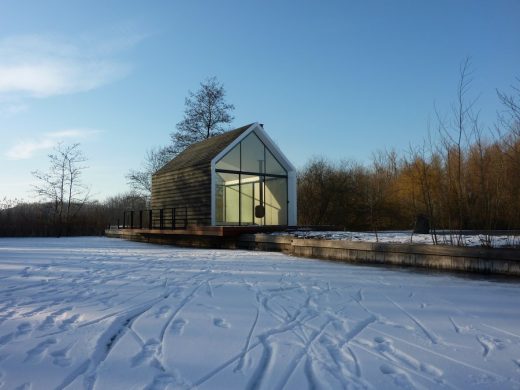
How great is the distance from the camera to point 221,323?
13.6 feet

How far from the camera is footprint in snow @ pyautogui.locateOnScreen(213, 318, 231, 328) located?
4.06 meters

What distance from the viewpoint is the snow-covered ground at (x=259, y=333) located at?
281cm

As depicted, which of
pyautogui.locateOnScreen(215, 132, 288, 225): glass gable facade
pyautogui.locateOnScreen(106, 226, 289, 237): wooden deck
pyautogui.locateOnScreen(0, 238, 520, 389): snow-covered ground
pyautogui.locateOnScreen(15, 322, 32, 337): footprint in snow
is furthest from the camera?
pyautogui.locateOnScreen(215, 132, 288, 225): glass gable facade

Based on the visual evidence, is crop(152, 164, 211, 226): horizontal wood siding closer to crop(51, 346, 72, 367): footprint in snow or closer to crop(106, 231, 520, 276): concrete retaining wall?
crop(106, 231, 520, 276): concrete retaining wall

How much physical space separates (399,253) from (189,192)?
10401mm

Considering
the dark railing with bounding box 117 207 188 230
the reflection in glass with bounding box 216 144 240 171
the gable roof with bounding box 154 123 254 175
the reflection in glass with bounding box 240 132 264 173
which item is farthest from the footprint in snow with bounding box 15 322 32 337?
the dark railing with bounding box 117 207 188 230

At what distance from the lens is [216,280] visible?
22.5 ft

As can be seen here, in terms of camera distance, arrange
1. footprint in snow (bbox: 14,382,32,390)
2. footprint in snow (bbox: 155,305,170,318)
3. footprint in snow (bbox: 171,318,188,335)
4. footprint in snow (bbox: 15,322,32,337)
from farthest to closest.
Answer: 1. footprint in snow (bbox: 155,305,170,318)
2. footprint in snow (bbox: 171,318,188,335)
3. footprint in snow (bbox: 15,322,32,337)
4. footprint in snow (bbox: 14,382,32,390)

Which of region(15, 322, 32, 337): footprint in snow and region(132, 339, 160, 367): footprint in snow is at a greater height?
region(15, 322, 32, 337): footprint in snow

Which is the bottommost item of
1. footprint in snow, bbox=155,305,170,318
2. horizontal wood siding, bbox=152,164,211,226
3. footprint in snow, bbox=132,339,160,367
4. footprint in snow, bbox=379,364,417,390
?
footprint in snow, bbox=379,364,417,390

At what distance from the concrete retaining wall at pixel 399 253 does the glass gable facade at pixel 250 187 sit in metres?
Result: 2.20

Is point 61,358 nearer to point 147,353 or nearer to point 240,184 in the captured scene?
point 147,353

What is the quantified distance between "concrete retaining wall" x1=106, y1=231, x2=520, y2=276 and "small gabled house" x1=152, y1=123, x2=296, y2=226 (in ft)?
A: 7.23

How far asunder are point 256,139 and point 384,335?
13951mm
